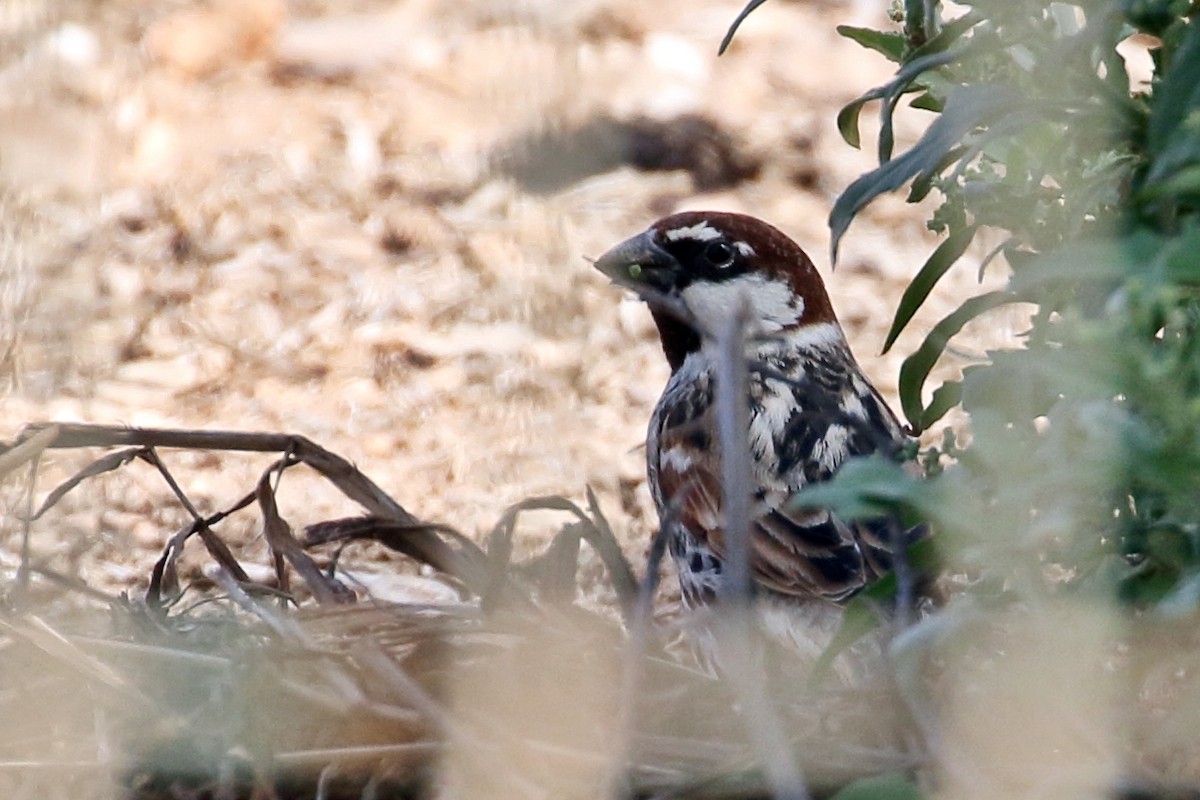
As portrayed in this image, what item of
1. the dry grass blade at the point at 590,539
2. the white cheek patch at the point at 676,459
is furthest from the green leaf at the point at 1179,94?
the white cheek patch at the point at 676,459

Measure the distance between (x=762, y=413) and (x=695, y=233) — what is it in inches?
12.4

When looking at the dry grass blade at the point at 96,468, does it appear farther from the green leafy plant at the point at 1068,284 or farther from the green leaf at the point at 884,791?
the green leaf at the point at 884,791

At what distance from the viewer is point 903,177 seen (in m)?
1.39

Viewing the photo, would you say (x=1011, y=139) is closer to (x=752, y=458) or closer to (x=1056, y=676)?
(x=1056, y=676)

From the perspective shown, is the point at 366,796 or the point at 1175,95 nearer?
the point at 1175,95

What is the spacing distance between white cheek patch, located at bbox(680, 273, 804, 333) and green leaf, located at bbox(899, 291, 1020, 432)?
803 mm

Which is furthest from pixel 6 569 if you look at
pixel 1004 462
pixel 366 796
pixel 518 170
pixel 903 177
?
pixel 1004 462

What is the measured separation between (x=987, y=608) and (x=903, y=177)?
0.34 meters

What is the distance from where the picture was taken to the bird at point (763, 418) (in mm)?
2143

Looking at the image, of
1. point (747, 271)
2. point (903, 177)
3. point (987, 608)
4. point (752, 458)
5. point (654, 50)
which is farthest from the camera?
point (654, 50)

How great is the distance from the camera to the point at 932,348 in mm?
1599

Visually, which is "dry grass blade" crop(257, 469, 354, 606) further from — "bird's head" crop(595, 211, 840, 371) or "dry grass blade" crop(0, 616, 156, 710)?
"bird's head" crop(595, 211, 840, 371)

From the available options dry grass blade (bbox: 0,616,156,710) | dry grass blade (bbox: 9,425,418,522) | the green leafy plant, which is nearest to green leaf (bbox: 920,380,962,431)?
the green leafy plant

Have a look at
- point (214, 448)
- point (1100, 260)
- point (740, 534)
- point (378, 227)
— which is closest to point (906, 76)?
point (1100, 260)
